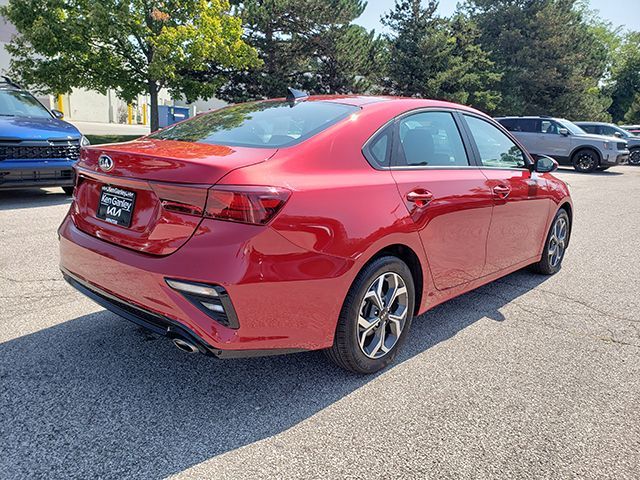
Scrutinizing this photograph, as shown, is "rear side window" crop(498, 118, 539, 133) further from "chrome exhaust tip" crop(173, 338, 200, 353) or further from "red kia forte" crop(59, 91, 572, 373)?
"chrome exhaust tip" crop(173, 338, 200, 353)

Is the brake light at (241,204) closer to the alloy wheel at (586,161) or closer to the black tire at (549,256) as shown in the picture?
the black tire at (549,256)

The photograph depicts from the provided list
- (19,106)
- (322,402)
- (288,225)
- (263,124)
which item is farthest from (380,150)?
(19,106)

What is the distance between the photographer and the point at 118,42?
15.2m

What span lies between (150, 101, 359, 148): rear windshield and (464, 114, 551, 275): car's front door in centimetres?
132

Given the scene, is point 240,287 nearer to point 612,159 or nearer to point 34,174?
point 34,174

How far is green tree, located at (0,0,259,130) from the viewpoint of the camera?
1383cm

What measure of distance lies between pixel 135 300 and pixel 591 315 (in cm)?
354

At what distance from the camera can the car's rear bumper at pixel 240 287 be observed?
7.39ft

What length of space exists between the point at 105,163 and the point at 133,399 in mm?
1251

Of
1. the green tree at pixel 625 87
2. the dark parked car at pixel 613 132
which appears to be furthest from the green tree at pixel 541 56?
the green tree at pixel 625 87

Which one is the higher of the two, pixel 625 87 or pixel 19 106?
pixel 625 87

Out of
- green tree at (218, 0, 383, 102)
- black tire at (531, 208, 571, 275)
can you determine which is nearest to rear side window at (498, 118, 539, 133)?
green tree at (218, 0, 383, 102)

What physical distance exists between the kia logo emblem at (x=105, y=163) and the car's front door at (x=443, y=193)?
157 cm

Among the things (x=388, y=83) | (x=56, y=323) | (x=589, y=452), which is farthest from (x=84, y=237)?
(x=388, y=83)
